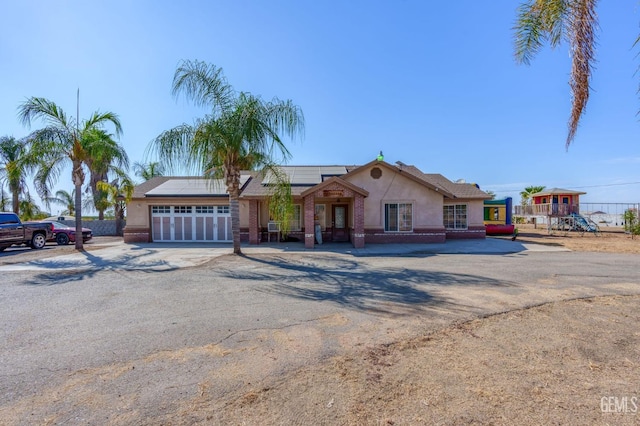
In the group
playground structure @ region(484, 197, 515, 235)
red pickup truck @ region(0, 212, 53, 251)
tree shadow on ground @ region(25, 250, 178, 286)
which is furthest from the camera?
playground structure @ region(484, 197, 515, 235)

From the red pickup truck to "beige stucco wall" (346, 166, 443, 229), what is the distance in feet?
61.1

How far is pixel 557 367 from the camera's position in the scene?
13.6 feet

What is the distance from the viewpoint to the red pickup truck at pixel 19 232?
1706cm

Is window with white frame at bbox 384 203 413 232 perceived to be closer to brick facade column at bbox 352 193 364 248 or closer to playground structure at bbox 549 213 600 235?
brick facade column at bbox 352 193 364 248

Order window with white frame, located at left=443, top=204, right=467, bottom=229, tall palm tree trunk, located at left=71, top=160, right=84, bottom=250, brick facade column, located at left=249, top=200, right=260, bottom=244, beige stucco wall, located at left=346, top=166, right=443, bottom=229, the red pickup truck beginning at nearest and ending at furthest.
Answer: tall palm tree trunk, located at left=71, top=160, right=84, bottom=250
the red pickup truck
brick facade column, located at left=249, top=200, right=260, bottom=244
beige stucco wall, located at left=346, top=166, right=443, bottom=229
window with white frame, located at left=443, top=204, right=467, bottom=229

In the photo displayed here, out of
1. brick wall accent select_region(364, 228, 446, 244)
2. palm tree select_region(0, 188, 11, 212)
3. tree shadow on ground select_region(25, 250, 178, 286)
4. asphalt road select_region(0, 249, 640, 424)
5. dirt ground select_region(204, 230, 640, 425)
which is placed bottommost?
dirt ground select_region(204, 230, 640, 425)

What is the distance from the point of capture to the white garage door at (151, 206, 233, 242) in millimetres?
21062

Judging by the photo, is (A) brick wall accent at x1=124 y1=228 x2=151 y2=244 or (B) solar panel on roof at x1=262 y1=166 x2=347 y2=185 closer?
(A) brick wall accent at x1=124 y1=228 x2=151 y2=244

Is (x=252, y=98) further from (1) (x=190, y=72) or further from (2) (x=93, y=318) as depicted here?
(2) (x=93, y=318)

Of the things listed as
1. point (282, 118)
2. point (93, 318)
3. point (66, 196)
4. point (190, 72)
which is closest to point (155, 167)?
point (66, 196)

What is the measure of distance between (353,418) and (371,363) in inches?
47.8

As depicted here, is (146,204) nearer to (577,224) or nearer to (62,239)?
(62,239)

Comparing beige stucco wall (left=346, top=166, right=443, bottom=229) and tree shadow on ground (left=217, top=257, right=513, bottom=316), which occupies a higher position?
beige stucco wall (left=346, top=166, right=443, bottom=229)

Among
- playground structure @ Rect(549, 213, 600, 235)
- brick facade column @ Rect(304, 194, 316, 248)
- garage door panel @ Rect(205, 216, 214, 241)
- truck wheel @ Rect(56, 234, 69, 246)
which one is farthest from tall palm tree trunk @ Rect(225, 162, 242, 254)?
playground structure @ Rect(549, 213, 600, 235)
